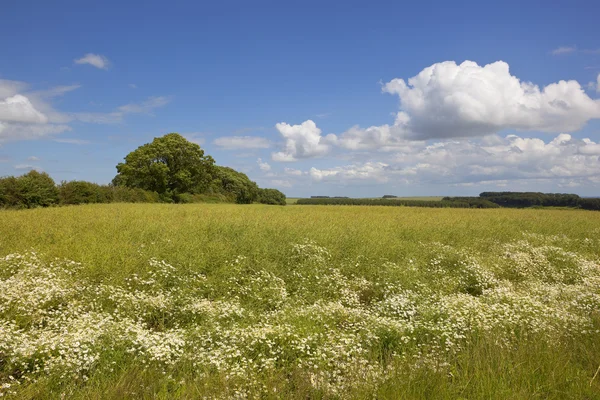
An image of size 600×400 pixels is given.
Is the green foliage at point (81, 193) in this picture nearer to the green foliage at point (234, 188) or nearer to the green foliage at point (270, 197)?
the green foliage at point (234, 188)

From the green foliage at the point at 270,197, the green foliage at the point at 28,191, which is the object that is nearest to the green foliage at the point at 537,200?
the green foliage at the point at 270,197

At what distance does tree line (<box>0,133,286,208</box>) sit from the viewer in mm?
28531

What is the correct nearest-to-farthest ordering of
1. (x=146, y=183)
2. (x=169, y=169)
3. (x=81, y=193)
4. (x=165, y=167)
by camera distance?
(x=81, y=193) → (x=165, y=167) → (x=146, y=183) → (x=169, y=169)

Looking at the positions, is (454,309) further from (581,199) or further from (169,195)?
(581,199)

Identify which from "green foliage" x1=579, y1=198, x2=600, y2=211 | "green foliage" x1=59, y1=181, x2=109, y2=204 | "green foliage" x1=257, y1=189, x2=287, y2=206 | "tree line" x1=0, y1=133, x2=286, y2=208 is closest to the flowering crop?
"tree line" x1=0, y1=133, x2=286, y2=208

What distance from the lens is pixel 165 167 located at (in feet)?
163

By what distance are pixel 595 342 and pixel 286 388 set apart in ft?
19.0

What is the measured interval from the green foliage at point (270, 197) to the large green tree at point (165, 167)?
3462cm

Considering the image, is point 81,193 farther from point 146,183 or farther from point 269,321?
point 269,321

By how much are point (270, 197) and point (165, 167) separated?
4298cm

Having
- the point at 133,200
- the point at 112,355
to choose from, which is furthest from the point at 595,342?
the point at 133,200

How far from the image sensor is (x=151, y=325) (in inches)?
289

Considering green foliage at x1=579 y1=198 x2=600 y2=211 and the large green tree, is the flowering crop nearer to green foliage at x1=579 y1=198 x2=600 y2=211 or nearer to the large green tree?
the large green tree

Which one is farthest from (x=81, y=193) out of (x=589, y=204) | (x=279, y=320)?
(x=589, y=204)
